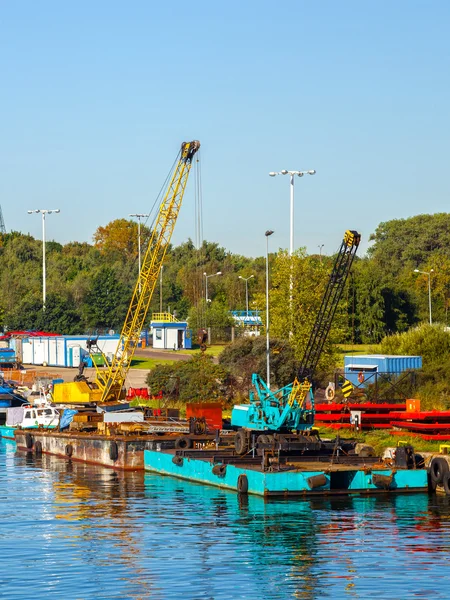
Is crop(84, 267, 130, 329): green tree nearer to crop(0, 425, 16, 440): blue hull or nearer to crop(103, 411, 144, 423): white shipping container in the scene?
crop(0, 425, 16, 440): blue hull

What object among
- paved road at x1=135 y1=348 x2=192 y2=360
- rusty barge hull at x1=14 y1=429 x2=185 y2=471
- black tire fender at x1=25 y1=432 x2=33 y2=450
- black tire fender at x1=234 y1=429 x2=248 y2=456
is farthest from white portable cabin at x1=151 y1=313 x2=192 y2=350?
black tire fender at x1=234 y1=429 x2=248 y2=456

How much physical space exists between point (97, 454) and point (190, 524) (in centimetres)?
2071

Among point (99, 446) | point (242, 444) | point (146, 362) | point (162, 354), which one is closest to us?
point (242, 444)

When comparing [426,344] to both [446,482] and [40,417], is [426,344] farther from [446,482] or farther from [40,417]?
[446,482]

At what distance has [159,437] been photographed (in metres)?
58.7

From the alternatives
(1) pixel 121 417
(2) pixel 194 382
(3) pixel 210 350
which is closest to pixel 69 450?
(1) pixel 121 417

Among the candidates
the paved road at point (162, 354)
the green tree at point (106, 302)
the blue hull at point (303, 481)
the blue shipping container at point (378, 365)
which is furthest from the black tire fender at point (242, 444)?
the green tree at point (106, 302)

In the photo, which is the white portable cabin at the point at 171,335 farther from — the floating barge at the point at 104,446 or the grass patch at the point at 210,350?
the floating barge at the point at 104,446

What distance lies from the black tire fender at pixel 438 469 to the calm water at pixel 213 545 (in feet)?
3.62

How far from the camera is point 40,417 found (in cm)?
7225

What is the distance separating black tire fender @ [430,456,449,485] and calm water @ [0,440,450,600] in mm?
1104

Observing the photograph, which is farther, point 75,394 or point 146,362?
point 146,362

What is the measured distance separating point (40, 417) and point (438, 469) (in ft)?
108

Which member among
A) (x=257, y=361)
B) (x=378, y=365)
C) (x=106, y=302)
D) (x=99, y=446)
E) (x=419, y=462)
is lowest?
(x=419, y=462)
